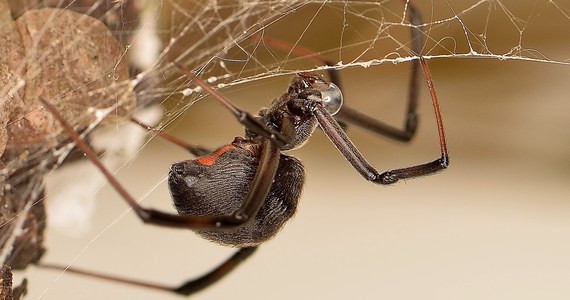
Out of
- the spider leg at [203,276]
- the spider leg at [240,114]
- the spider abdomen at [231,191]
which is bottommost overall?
the spider leg at [203,276]

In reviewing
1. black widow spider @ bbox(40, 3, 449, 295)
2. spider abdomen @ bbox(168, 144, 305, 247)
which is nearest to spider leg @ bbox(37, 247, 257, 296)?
black widow spider @ bbox(40, 3, 449, 295)

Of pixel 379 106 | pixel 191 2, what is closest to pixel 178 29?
pixel 191 2

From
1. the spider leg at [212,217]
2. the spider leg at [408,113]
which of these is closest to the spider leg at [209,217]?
the spider leg at [212,217]

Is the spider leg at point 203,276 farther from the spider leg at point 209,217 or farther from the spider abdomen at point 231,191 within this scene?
the spider abdomen at point 231,191

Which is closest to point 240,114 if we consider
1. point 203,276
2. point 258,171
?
point 258,171

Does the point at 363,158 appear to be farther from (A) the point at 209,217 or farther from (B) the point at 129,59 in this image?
(B) the point at 129,59

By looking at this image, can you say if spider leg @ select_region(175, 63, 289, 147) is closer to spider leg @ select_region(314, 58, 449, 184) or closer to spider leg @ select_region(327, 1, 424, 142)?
spider leg @ select_region(314, 58, 449, 184)
